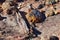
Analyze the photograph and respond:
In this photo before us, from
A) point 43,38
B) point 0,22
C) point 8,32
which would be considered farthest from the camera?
point 0,22

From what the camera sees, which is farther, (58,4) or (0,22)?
(58,4)

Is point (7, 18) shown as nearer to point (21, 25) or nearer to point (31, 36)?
point (21, 25)

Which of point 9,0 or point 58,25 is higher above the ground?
point 9,0

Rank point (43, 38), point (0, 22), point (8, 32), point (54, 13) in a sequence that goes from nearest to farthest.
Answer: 1. point (43, 38)
2. point (8, 32)
3. point (0, 22)
4. point (54, 13)

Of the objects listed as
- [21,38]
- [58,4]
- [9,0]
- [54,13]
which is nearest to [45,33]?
[21,38]

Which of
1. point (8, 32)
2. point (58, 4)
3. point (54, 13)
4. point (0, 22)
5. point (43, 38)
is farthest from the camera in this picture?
point (58, 4)

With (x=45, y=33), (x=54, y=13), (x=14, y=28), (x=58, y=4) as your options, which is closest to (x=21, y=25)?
(x=14, y=28)

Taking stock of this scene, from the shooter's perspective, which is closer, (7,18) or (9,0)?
(7,18)

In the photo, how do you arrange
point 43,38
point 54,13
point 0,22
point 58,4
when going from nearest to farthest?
point 43,38
point 0,22
point 54,13
point 58,4

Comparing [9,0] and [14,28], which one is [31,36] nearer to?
[14,28]
